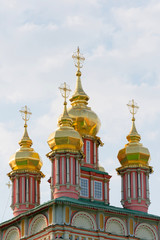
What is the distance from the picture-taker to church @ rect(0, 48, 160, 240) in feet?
222

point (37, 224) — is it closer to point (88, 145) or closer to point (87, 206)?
point (87, 206)

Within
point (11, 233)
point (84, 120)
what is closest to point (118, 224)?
point (11, 233)

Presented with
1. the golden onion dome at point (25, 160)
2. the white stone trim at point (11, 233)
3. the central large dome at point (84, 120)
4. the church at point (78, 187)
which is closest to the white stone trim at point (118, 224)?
the church at point (78, 187)

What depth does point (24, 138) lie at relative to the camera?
2955 inches

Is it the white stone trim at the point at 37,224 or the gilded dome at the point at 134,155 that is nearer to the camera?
the white stone trim at the point at 37,224

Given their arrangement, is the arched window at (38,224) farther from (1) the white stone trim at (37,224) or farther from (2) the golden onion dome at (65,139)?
(2) the golden onion dome at (65,139)

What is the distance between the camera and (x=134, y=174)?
72.8 meters

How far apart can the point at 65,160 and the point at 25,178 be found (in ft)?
15.5

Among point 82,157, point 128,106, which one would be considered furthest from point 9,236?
point 128,106

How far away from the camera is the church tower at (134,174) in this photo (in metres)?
71.8

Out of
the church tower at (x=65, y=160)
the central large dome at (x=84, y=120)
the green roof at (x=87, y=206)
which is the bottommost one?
the green roof at (x=87, y=206)

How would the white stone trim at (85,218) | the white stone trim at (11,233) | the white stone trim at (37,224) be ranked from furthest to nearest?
the white stone trim at (11,233) < the white stone trim at (37,224) < the white stone trim at (85,218)

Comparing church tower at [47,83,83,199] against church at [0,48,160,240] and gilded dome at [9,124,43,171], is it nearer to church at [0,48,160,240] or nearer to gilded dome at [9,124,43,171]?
church at [0,48,160,240]

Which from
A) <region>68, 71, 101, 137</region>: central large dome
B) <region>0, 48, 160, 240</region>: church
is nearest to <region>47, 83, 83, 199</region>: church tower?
<region>0, 48, 160, 240</region>: church
